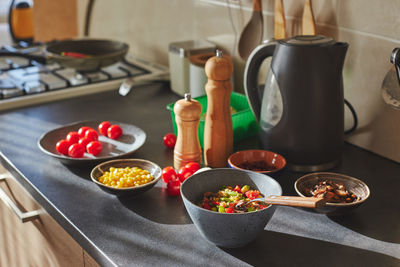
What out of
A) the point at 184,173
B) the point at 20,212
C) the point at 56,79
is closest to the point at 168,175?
the point at 184,173

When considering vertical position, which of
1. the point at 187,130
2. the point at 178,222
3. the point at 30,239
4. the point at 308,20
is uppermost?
the point at 308,20

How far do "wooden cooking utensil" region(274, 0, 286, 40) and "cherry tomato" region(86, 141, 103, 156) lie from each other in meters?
0.54

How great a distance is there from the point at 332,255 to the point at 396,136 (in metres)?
0.44

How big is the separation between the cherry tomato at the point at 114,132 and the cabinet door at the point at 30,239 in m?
0.25

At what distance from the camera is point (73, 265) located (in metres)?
1.03

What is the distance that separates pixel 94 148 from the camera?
1220mm

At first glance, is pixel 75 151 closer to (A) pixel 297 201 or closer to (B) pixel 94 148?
(B) pixel 94 148

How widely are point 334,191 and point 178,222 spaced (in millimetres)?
305

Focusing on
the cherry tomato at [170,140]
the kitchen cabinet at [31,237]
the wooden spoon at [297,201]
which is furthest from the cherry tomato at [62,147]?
the wooden spoon at [297,201]

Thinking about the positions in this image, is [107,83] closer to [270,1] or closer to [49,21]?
[270,1]

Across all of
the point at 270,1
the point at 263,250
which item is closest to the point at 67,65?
the point at 270,1

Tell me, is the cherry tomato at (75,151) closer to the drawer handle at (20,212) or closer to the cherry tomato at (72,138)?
the cherry tomato at (72,138)

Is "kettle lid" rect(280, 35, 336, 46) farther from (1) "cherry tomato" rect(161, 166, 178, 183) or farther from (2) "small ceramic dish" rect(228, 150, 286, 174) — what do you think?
(1) "cherry tomato" rect(161, 166, 178, 183)

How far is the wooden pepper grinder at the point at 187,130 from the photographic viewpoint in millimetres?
1098
